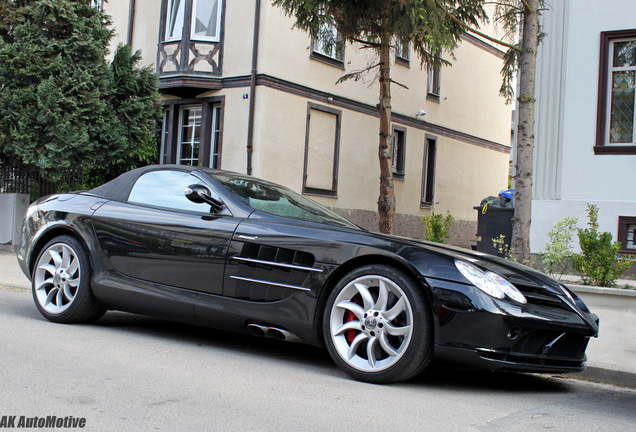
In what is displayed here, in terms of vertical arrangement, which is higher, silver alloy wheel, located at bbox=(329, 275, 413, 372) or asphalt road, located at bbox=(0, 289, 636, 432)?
silver alloy wheel, located at bbox=(329, 275, 413, 372)

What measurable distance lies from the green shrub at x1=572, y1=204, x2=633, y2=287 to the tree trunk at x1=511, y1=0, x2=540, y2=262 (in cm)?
65

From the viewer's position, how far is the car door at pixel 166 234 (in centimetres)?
495

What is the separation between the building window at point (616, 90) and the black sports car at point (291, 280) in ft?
21.2

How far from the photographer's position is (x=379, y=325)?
14.1ft

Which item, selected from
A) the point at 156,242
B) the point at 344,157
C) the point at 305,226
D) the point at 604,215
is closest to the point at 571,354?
the point at 305,226

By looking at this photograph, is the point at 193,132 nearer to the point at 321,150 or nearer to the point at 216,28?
the point at 216,28

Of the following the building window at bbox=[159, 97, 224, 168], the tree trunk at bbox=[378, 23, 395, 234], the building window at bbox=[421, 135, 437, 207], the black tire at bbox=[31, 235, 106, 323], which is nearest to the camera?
the black tire at bbox=[31, 235, 106, 323]

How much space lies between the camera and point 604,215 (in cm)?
1006

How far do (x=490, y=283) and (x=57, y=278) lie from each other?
370 cm

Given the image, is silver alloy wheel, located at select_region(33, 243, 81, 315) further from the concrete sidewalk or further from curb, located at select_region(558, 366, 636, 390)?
curb, located at select_region(558, 366, 636, 390)

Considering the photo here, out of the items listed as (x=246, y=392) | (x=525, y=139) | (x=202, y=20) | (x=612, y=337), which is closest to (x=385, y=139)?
(x=525, y=139)

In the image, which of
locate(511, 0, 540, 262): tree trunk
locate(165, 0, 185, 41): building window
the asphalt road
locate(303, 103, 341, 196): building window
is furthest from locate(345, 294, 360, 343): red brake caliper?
locate(165, 0, 185, 41): building window

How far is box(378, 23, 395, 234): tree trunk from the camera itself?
37.7 ft

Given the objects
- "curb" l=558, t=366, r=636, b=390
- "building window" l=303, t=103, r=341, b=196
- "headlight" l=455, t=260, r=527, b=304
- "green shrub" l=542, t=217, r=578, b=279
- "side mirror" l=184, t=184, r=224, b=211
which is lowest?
"curb" l=558, t=366, r=636, b=390
